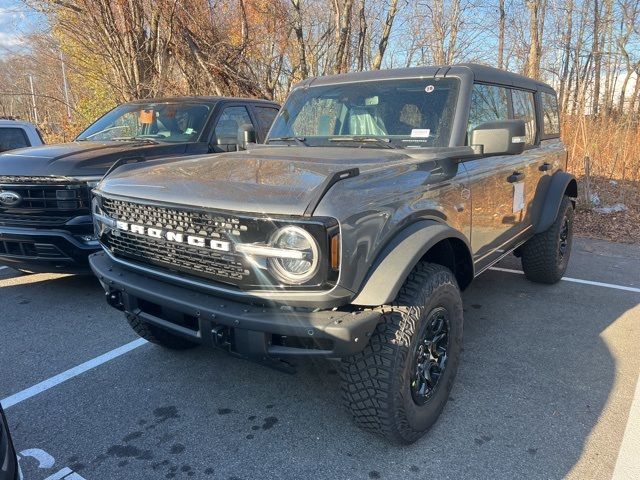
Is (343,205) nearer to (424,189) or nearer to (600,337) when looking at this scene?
(424,189)

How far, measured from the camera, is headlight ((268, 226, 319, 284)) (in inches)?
81.3

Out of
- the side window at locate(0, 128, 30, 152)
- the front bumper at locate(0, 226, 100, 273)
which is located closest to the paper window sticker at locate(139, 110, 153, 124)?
the front bumper at locate(0, 226, 100, 273)

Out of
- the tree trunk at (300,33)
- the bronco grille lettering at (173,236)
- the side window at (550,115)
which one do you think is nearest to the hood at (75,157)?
the bronco grille lettering at (173,236)

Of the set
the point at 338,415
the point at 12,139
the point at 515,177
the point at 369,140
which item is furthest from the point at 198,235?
the point at 12,139

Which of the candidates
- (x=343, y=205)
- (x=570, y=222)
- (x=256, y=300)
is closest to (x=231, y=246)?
(x=256, y=300)

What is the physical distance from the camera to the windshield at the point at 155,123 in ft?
18.3

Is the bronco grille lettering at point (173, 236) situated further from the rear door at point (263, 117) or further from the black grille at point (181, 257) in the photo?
the rear door at point (263, 117)

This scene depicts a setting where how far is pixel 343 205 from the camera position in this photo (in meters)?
2.13

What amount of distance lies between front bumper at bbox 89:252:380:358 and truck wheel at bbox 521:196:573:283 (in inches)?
130

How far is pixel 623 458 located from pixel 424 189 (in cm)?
170

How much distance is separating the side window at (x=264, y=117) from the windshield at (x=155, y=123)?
78 centimetres

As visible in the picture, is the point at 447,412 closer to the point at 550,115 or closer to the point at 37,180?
the point at 550,115

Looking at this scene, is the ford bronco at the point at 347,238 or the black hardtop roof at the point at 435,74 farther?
the black hardtop roof at the point at 435,74

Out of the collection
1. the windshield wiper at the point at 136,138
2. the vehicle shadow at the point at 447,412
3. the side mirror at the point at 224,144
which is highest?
the windshield wiper at the point at 136,138
